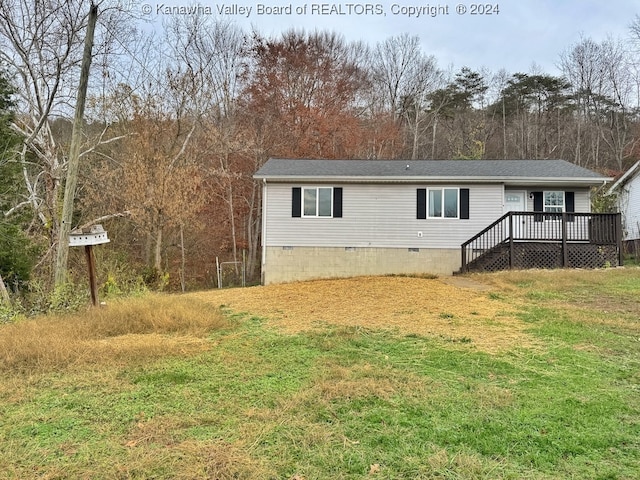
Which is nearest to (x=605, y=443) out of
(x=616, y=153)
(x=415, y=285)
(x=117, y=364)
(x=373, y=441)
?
(x=373, y=441)

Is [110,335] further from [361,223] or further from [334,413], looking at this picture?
[361,223]

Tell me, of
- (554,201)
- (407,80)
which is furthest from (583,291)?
(407,80)

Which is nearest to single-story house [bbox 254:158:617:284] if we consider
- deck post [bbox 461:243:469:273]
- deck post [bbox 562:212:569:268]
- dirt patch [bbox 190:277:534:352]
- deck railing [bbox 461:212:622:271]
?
deck post [bbox 461:243:469:273]

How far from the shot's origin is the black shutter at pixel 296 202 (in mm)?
14062

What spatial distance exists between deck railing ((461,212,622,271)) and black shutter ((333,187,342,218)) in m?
4.07

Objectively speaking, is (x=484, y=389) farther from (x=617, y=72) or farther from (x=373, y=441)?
(x=617, y=72)

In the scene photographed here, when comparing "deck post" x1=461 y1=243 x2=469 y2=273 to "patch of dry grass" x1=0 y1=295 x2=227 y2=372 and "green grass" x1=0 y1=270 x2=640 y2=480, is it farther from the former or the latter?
"patch of dry grass" x1=0 y1=295 x2=227 y2=372

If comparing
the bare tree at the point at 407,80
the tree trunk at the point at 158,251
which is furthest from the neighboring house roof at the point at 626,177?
the tree trunk at the point at 158,251

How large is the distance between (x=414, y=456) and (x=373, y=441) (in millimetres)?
295

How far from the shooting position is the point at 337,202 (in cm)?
1404

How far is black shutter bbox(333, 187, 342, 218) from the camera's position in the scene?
14039 mm

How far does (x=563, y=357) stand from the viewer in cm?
448

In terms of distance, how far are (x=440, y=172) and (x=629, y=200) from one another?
38.9 ft

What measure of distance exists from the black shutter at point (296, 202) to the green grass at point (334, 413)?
29.8 ft
